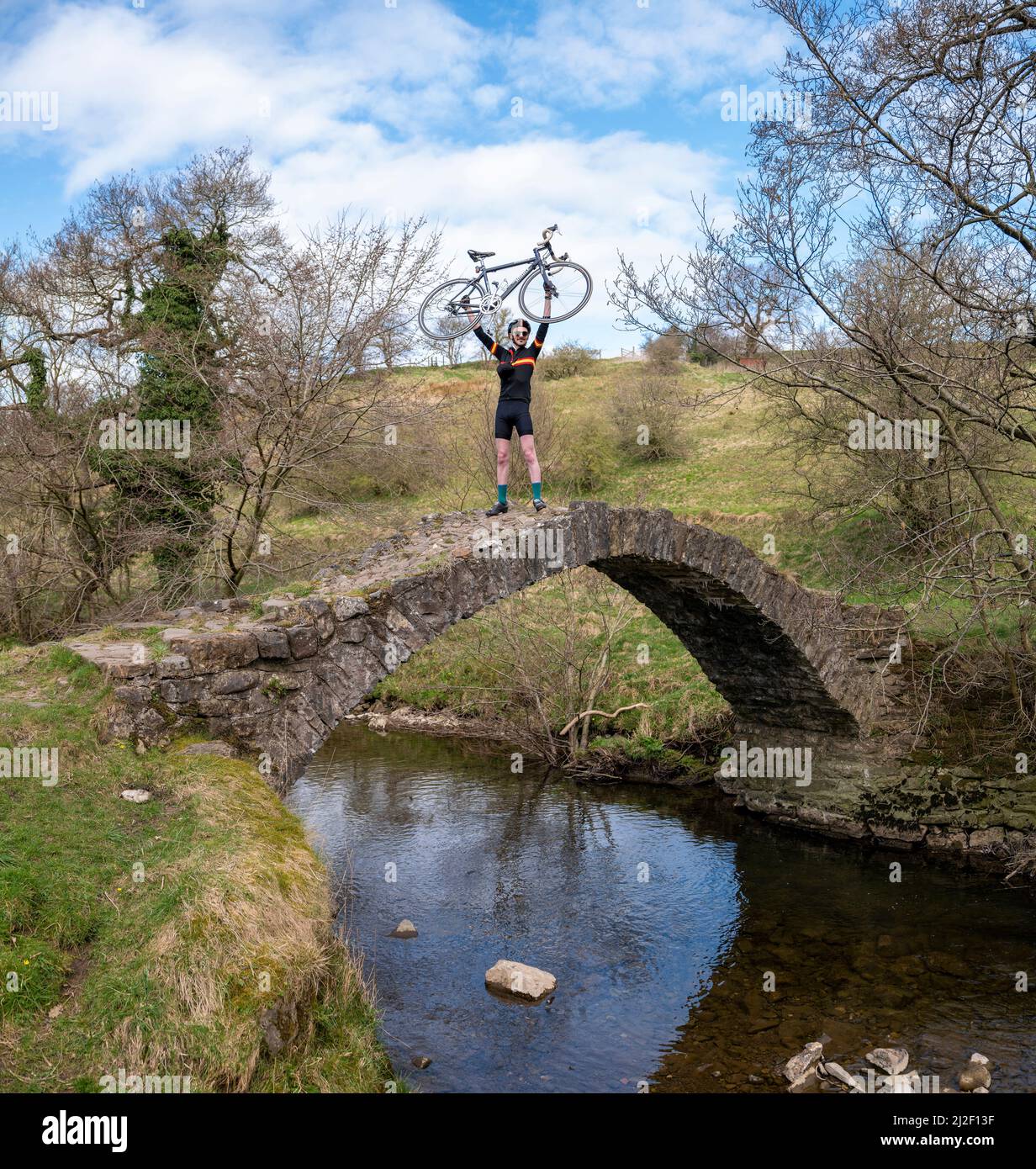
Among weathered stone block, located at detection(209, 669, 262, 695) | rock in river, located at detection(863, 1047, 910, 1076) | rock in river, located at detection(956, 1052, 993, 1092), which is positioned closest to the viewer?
rock in river, located at detection(956, 1052, 993, 1092)

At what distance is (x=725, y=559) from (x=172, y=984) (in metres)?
8.26

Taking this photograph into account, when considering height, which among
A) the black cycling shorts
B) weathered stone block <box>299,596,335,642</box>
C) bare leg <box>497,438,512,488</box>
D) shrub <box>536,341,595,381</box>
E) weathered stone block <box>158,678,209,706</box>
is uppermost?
shrub <box>536,341,595,381</box>

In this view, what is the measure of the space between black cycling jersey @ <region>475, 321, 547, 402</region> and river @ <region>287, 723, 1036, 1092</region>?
5.15 meters

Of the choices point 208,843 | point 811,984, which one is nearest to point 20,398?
point 208,843

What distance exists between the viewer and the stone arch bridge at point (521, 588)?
7375 millimetres

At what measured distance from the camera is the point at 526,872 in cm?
1126

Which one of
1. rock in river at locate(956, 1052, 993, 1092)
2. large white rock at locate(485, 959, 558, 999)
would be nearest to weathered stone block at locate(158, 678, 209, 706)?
large white rock at locate(485, 959, 558, 999)

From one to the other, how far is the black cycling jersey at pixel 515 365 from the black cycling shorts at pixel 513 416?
0.04 meters

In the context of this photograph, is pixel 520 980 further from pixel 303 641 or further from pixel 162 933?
pixel 162 933

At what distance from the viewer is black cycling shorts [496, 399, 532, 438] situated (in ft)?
30.5

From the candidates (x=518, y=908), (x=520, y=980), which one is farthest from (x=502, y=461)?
(x=520, y=980)

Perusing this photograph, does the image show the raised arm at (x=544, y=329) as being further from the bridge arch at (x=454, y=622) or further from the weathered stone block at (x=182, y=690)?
the weathered stone block at (x=182, y=690)

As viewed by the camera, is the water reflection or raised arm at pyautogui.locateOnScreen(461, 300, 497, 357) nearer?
the water reflection

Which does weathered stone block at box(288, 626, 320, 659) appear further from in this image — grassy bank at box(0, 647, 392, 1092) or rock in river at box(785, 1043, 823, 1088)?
rock in river at box(785, 1043, 823, 1088)
